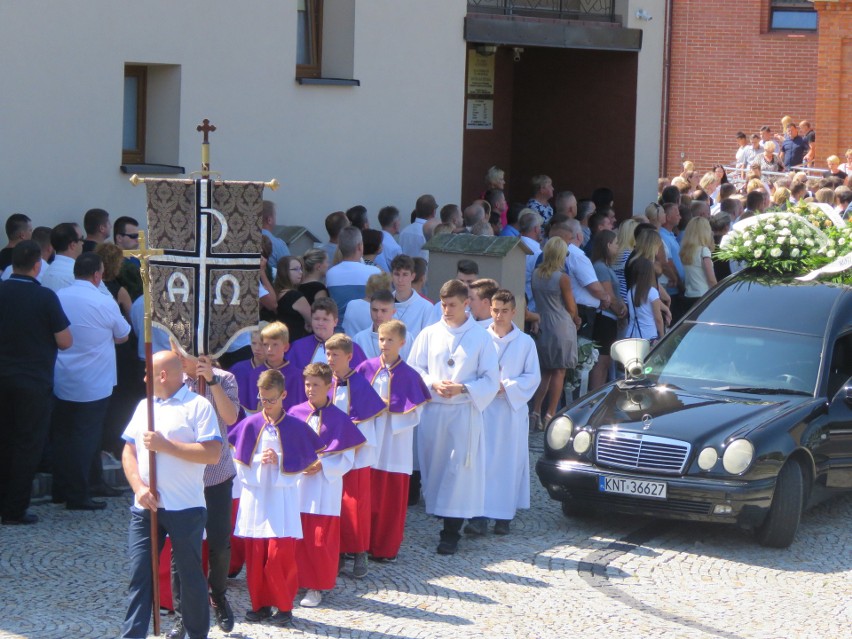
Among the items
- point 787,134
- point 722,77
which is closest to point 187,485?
point 787,134

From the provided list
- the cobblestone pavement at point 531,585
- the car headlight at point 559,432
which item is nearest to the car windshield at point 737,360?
the car headlight at point 559,432

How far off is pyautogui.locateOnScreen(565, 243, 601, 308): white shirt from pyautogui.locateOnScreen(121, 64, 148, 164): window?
4.24 meters

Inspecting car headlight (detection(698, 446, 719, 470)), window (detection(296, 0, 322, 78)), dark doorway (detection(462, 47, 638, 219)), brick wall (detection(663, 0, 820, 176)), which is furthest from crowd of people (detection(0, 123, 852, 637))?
brick wall (detection(663, 0, 820, 176))

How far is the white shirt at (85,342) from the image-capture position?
9781 mm

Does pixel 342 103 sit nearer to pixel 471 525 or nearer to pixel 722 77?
pixel 471 525

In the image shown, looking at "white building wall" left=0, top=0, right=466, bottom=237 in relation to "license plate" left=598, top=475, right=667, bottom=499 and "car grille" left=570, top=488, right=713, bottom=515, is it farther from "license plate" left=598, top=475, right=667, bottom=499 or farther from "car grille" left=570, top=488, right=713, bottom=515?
"license plate" left=598, top=475, right=667, bottom=499

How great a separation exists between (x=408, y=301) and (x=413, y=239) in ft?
11.5

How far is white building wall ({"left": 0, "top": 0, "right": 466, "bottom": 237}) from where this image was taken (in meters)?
12.3

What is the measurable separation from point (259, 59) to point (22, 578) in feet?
23.4

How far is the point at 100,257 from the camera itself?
33.1 ft

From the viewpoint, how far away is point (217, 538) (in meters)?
7.63

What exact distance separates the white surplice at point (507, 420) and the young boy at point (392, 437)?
2.61ft

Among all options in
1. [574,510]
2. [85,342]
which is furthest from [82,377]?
[574,510]

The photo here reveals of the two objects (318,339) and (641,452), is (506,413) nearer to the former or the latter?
(641,452)
